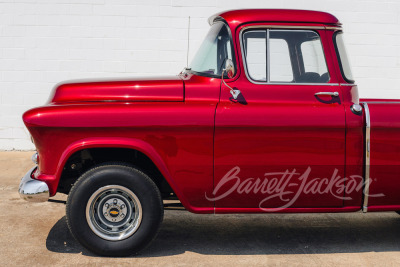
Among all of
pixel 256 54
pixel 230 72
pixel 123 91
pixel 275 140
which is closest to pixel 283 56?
pixel 256 54

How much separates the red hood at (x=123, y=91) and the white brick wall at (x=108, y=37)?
4.22 meters

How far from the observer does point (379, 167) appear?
13.3 ft

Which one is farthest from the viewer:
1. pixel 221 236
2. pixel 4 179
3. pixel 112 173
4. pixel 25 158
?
pixel 25 158

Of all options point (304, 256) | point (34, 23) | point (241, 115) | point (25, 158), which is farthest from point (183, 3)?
point (304, 256)

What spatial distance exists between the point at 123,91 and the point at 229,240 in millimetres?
1590

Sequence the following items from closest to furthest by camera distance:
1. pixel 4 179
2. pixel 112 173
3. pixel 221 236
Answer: pixel 112 173, pixel 221 236, pixel 4 179

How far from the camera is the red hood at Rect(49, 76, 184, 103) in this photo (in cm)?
408

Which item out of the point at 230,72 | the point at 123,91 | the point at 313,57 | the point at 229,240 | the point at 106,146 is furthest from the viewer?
the point at 229,240

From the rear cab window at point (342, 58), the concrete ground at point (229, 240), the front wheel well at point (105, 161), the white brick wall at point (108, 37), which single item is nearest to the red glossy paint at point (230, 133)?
the rear cab window at point (342, 58)

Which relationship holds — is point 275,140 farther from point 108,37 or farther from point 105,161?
point 108,37

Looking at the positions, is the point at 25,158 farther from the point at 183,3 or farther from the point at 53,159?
the point at 53,159

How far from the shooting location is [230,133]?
3961mm

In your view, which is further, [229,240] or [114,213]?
[229,240]

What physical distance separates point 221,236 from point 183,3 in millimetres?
4881
